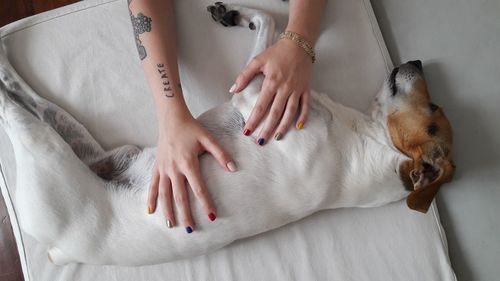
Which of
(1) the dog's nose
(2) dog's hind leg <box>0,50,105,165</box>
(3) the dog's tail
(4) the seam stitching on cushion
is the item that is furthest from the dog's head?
(4) the seam stitching on cushion

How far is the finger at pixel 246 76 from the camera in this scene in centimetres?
168

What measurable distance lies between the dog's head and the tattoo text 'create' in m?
0.99

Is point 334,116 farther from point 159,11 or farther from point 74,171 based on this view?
point 74,171

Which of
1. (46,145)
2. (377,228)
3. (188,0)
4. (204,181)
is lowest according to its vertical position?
(377,228)

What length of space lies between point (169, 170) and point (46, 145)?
2.02 ft

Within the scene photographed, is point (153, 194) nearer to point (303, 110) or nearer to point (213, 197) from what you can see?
point (213, 197)

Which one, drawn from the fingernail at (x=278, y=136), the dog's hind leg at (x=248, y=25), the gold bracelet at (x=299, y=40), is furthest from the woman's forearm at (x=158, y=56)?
the gold bracelet at (x=299, y=40)

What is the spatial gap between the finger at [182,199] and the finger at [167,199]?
3 cm

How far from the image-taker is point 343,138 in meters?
1.81

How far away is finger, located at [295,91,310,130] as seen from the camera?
5.56ft

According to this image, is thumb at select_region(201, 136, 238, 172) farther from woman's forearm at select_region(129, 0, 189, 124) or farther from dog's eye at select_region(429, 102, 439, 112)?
dog's eye at select_region(429, 102, 439, 112)

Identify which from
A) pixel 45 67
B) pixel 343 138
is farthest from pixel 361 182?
pixel 45 67

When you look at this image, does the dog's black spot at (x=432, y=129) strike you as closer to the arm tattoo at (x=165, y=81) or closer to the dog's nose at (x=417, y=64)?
the dog's nose at (x=417, y=64)

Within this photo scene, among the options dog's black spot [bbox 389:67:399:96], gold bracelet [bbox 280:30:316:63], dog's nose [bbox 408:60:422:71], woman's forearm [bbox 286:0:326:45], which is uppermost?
woman's forearm [bbox 286:0:326:45]
